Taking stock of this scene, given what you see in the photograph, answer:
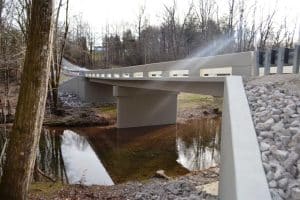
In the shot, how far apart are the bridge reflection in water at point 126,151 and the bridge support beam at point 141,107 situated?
757 mm

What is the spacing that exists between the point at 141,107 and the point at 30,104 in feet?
59.3

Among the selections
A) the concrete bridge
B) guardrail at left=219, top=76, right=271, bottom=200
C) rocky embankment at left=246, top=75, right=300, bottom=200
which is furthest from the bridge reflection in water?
guardrail at left=219, top=76, right=271, bottom=200

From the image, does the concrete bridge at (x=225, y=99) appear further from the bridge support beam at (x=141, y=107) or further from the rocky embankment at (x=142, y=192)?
the rocky embankment at (x=142, y=192)

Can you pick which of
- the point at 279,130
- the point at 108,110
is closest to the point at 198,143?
the point at 108,110

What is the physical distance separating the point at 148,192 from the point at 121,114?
1553cm

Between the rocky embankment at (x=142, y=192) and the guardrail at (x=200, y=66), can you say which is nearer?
the rocky embankment at (x=142, y=192)

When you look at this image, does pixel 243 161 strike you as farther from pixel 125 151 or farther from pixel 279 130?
pixel 125 151

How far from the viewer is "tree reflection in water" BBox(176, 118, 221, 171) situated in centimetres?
1435

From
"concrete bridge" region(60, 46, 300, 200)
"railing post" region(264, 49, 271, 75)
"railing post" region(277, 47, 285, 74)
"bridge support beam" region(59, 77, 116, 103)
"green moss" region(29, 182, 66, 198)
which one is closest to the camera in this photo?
"concrete bridge" region(60, 46, 300, 200)

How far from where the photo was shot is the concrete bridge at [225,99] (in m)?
3.15

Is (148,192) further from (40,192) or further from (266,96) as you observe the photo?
(266,96)

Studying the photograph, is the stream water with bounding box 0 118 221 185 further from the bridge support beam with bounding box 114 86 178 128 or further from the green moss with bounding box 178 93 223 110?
the green moss with bounding box 178 93 223 110

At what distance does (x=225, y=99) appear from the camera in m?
5.74

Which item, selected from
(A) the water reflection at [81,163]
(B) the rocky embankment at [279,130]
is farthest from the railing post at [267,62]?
(A) the water reflection at [81,163]
